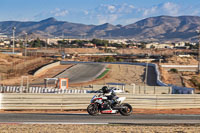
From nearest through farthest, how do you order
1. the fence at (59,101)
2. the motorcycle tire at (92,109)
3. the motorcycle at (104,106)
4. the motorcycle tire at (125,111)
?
the motorcycle at (104,106), the motorcycle tire at (92,109), the motorcycle tire at (125,111), the fence at (59,101)

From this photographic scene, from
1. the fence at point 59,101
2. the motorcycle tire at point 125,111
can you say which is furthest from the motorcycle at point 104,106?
the fence at point 59,101

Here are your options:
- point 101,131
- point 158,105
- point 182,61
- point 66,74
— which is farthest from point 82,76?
point 182,61

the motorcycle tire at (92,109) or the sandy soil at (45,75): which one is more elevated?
the motorcycle tire at (92,109)

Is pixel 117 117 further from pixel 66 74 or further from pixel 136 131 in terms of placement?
pixel 66 74

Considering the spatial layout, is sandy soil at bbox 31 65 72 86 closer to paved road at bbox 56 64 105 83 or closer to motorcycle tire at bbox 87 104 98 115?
paved road at bbox 56 64 105 83

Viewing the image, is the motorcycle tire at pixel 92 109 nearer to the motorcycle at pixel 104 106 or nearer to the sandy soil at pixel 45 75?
the motorcycle at pixel 104 106

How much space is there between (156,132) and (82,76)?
57.8 meters

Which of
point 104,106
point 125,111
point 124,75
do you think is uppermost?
point 104,106

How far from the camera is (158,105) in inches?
992

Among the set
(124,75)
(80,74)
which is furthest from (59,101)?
(80,74)

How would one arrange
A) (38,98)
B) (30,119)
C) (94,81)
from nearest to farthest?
1. (30,119)
2. (38,98)
3. (94,81)

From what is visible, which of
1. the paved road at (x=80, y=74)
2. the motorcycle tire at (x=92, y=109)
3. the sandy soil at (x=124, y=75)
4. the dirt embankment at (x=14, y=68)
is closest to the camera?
the motorcycle tire at (x=92, y=109)

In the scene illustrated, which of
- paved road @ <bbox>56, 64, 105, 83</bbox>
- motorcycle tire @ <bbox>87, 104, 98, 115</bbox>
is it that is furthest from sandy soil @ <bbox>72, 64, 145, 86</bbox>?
motorcycle tire @ <bbox>87, 104, 98, 115</bbox>

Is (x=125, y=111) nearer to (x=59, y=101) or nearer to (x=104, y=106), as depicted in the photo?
(x=104, y=106)
